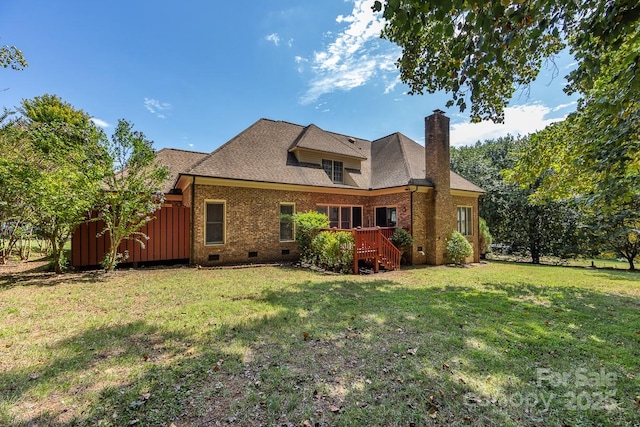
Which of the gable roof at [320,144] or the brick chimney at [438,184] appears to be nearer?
the brick chimney at [438,184]

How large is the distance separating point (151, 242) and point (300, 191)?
261 inches

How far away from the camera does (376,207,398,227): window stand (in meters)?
13.3

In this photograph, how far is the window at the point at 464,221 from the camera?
14.5 meters

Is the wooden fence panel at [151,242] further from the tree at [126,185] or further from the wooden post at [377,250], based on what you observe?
the wooden post at [377,250]

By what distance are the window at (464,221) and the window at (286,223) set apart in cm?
899

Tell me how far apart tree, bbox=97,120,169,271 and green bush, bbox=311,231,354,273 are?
6.26 meters

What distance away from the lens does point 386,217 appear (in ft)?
45.2

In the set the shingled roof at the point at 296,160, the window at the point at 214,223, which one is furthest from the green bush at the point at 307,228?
the window at the point at 214,223

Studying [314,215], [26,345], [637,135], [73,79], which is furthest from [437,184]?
[73,79]

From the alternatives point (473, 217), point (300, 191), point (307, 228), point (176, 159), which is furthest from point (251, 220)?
point (473, 217)

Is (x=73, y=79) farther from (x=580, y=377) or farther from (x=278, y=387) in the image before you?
(x=580, y=377)

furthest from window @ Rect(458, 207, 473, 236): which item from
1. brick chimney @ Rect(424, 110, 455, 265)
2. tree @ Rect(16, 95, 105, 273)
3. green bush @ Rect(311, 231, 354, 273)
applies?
tree @ Rect(16, 95, 105, 273)

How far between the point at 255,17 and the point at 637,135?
11558mm

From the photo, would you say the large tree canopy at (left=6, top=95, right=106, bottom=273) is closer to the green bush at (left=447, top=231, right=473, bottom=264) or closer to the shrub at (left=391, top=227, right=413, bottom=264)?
the shrub at (left=391, top=227, right=413, bottom=264)
